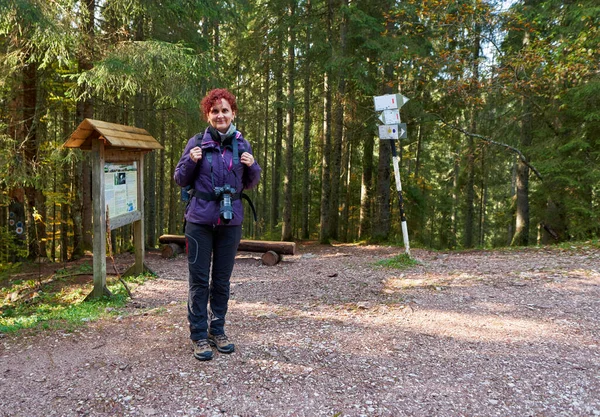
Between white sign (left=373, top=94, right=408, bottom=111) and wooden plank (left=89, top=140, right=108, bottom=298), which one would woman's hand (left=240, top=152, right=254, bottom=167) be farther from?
white sign (left=373, top=94, right=408, bottom=111)

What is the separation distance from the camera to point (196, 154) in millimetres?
3449

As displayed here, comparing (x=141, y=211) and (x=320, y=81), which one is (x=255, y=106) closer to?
(x=320, y=81)

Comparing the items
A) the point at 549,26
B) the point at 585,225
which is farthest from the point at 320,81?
the point at 585,225

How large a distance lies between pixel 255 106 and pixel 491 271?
51.7 ft

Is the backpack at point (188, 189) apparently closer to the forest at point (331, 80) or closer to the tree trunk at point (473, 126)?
the forest at point (331, 80)

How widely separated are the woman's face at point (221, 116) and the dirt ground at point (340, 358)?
6.95 feet

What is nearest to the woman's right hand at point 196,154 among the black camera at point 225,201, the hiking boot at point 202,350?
the black camera at point 225,201

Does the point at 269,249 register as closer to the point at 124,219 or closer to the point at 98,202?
the point at 124,219

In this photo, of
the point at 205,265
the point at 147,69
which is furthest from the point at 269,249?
the point at 205,265

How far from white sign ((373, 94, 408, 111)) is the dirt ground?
355 centimetres

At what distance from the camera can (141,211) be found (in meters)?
7.63

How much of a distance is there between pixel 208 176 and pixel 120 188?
12.4 feet

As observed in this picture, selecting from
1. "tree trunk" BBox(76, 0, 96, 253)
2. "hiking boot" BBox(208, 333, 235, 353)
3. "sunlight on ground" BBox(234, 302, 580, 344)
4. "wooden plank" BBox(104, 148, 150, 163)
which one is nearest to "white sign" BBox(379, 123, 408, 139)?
"sunlight on ground" BBox(234, 302, 580, 344)

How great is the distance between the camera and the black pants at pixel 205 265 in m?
3.61
